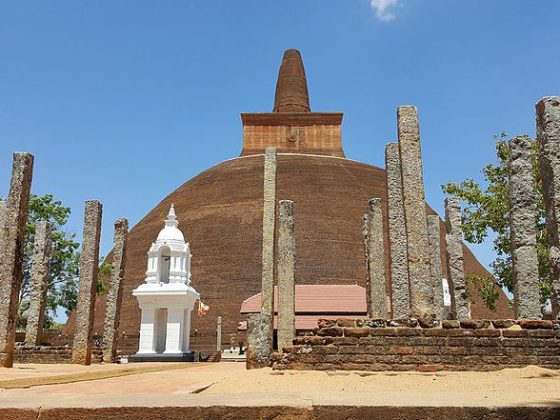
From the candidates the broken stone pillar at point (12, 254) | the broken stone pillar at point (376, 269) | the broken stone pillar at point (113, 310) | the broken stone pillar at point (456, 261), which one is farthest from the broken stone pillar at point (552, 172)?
the broken stone pillar at point (113, 310)

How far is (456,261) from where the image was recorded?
44.4ft

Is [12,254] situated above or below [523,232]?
below

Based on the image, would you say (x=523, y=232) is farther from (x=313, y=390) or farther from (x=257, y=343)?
(x=313, y=390)

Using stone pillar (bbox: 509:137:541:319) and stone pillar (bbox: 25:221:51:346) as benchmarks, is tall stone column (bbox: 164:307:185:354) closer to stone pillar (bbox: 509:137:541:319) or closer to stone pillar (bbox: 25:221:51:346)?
stone pillar (bbox: 25:221:51:346)

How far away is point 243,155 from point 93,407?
48371 millimetres

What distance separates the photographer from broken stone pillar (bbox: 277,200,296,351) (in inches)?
480

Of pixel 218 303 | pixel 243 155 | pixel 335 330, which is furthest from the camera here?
pixel 243 155

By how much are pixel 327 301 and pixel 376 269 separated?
43.6 ft

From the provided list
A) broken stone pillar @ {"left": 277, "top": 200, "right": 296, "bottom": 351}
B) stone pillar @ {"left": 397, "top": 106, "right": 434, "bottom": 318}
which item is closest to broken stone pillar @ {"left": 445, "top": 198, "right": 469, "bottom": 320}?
broken stone pillar @ {"left": 277, "top": 200, "right": 296, "bottom": 351}

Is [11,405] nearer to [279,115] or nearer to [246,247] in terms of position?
[246,247]

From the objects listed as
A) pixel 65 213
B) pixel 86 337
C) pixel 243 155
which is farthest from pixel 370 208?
pixel 243 155

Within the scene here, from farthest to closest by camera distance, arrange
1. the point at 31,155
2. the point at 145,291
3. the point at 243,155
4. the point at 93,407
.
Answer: the point at 243,155 → the point at 145,291 → the point at 31,155 → the point at 93,407

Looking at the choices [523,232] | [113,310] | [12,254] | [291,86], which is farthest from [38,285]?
[291,86]

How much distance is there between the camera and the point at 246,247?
37906 millimetres
